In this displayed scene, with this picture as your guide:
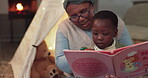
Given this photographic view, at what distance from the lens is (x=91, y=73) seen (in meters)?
0.85

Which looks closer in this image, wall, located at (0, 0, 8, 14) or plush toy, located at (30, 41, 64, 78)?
plush toy, located at (30, 41, 64, 78)

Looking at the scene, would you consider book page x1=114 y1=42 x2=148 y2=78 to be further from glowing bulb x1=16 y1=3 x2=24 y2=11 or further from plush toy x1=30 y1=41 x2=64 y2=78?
glowing bulb x1=16 y1=3 x2=24 y2=11

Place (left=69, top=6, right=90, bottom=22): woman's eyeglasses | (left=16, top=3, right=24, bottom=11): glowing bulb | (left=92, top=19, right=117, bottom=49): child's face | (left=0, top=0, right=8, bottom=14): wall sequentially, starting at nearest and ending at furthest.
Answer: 1. (left=92, top=19, right=117, bottom=49): child's face
2. (left=69, top=6, right=90, bottom=22): woman's eyeglasses
3. (left=0, top=0, right=8, bottom=14): wall
4. (left=16, top=3, right=24, bottom=11): glowing bulb

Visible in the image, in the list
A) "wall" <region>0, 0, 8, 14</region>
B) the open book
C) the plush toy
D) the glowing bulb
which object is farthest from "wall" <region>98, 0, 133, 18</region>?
the open book

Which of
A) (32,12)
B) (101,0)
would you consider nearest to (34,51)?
(32,12)

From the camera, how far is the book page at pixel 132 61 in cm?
78

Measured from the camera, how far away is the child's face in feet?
2.95

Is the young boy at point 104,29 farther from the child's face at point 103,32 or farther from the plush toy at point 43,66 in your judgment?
the plush toy at point 43,66

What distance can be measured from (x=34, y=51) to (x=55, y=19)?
281mm

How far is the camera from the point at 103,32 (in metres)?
0.90

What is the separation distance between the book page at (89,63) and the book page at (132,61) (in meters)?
0.03

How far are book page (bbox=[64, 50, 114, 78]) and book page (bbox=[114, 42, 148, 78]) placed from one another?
1.3 inches

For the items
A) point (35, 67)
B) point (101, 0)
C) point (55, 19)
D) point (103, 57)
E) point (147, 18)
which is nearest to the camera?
point (103, 57)

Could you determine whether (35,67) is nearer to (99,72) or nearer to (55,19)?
(55,19)
